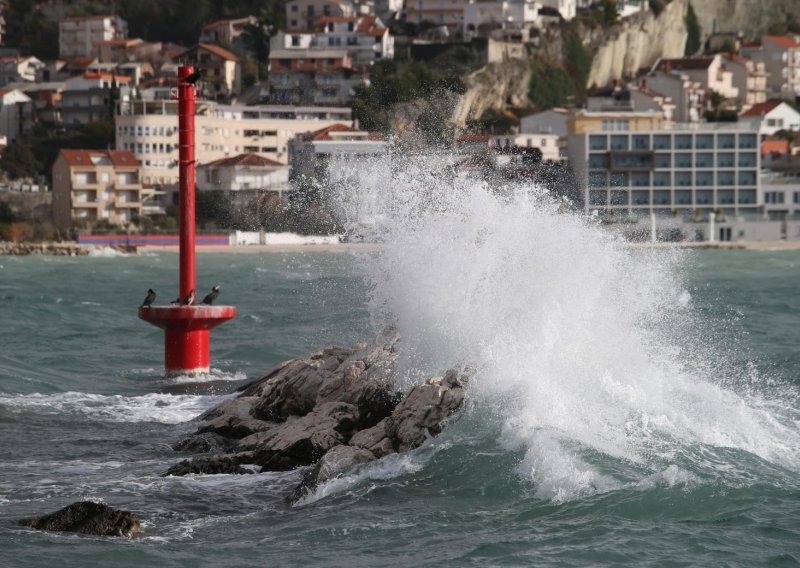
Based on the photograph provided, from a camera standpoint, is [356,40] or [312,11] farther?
[312,11]

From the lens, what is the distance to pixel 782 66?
140 metres

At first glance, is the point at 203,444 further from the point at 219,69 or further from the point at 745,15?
the point at 745,15

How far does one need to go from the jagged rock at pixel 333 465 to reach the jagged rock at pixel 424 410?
0.48m

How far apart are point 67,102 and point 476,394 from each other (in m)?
107

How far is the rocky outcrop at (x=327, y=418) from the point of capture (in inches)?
683

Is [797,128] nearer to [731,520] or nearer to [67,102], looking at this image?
[67,102]

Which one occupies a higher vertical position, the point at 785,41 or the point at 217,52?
the point at 785,41

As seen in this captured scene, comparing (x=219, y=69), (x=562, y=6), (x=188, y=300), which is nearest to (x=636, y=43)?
(x=562, y=6)

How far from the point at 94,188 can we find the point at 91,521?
290 feet

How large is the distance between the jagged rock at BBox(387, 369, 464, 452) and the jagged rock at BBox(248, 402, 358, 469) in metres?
0.79

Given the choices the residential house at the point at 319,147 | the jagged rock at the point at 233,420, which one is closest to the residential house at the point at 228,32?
the residential house at the point at 319,147

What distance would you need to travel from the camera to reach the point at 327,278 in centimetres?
5272

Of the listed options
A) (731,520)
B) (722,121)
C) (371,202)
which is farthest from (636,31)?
(731,520)

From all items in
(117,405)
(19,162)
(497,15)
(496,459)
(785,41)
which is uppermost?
(497,15)
